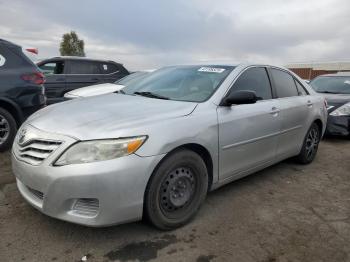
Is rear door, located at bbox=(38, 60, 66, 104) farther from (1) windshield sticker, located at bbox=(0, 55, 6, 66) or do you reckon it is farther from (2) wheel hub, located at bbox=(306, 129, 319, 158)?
(2) wheel hub, located at bbox=(306, 129, 319, 158)

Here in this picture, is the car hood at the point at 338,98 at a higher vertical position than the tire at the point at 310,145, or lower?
higher

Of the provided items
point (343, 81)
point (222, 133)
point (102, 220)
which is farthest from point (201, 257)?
point (343, 81)

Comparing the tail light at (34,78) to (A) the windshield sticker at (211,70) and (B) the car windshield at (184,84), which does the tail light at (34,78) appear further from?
(A) the windshield sticker at (211,70)

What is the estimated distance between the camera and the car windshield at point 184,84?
11.6ft

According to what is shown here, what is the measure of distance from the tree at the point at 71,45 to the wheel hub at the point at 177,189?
3203cm

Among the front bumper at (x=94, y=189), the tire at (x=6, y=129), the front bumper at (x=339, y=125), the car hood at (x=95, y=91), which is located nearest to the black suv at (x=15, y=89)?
the tire at (x=6, y=129)

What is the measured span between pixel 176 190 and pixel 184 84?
4.29ft

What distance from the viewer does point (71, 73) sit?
8773 millimetres

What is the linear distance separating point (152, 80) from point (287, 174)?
2.28 metres

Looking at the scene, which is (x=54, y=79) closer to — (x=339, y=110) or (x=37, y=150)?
(x=37, y=150)

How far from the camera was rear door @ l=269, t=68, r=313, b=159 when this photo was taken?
169 inches

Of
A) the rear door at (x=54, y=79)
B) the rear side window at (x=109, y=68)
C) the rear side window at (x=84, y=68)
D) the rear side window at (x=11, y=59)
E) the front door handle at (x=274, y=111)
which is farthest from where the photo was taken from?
the rear side window at (x=109, y=68)

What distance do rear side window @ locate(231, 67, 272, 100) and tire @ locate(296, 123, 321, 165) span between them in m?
1.25

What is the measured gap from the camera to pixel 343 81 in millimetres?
8094
